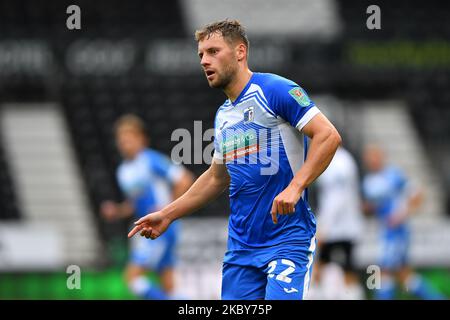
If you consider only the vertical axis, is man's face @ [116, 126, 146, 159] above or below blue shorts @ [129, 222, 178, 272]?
above

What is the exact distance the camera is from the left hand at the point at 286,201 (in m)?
5.65

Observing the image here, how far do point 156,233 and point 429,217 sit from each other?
42.8 feet

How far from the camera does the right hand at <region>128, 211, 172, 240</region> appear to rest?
6461 millimetres

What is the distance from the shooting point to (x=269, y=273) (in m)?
6.09

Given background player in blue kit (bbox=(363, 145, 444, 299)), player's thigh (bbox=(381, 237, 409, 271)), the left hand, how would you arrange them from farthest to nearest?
player's thigh (bbox=(381, 237, 409, 271)) → background player in blue kit (bbox=(363, 145, 444, 299)) → the left hand

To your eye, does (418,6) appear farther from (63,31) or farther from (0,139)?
(0,139)

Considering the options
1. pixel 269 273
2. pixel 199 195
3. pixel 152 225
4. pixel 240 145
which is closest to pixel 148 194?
pixel 199 195

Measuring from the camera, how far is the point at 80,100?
20.0 meters

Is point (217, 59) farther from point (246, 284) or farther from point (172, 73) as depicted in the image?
point (172, 73)

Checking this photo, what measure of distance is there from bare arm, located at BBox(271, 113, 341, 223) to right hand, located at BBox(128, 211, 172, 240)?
1042mm

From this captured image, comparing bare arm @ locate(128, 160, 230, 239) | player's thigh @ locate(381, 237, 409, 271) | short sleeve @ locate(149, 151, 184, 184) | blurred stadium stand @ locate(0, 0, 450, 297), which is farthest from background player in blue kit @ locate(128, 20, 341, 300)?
blurred stadium stand @ locate(0, 0, 450, 297)

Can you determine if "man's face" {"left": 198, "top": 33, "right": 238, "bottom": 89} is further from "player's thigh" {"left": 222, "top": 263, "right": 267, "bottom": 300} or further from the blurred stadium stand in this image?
the blurred stadium stand

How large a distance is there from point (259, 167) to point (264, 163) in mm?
41

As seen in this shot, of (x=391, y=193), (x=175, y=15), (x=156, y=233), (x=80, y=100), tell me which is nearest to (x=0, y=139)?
(x=80, y=100)
